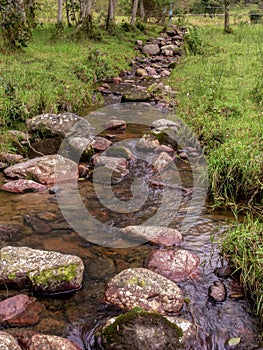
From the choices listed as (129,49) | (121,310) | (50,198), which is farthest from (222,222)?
(129,49)

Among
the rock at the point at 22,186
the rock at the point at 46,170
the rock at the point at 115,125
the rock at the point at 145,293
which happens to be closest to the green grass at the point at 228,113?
the rock at the point at 115,125

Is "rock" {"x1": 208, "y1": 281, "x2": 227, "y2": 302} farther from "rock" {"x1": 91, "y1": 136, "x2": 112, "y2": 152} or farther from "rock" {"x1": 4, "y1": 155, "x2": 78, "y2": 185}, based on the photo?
"rock" {"x1": 91, "y1": 136, "x2": 112, "y2": 152}

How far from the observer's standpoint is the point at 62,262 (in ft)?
12.7

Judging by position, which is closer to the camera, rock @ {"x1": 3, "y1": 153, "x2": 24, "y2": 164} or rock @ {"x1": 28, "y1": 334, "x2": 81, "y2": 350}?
rock @ {"x1": 28, "y1": 334, "x2": 81, "y2": 350}

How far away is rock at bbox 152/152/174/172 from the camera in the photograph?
6.92 m

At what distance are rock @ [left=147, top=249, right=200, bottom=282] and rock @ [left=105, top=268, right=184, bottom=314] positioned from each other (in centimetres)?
31

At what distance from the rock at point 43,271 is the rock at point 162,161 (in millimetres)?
3309

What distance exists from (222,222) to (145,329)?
2.47 meters

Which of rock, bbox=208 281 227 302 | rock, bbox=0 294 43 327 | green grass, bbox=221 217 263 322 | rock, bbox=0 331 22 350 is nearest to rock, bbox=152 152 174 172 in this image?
green grass, bbox=221 217 263 322

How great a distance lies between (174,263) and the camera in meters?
4.17

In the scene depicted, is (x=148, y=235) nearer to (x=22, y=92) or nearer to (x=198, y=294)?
(x=198, y=294)

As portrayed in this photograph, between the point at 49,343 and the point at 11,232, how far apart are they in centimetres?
200

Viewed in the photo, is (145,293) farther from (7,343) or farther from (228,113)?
(228,113)

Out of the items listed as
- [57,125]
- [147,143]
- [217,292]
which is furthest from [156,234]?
[57,125]
